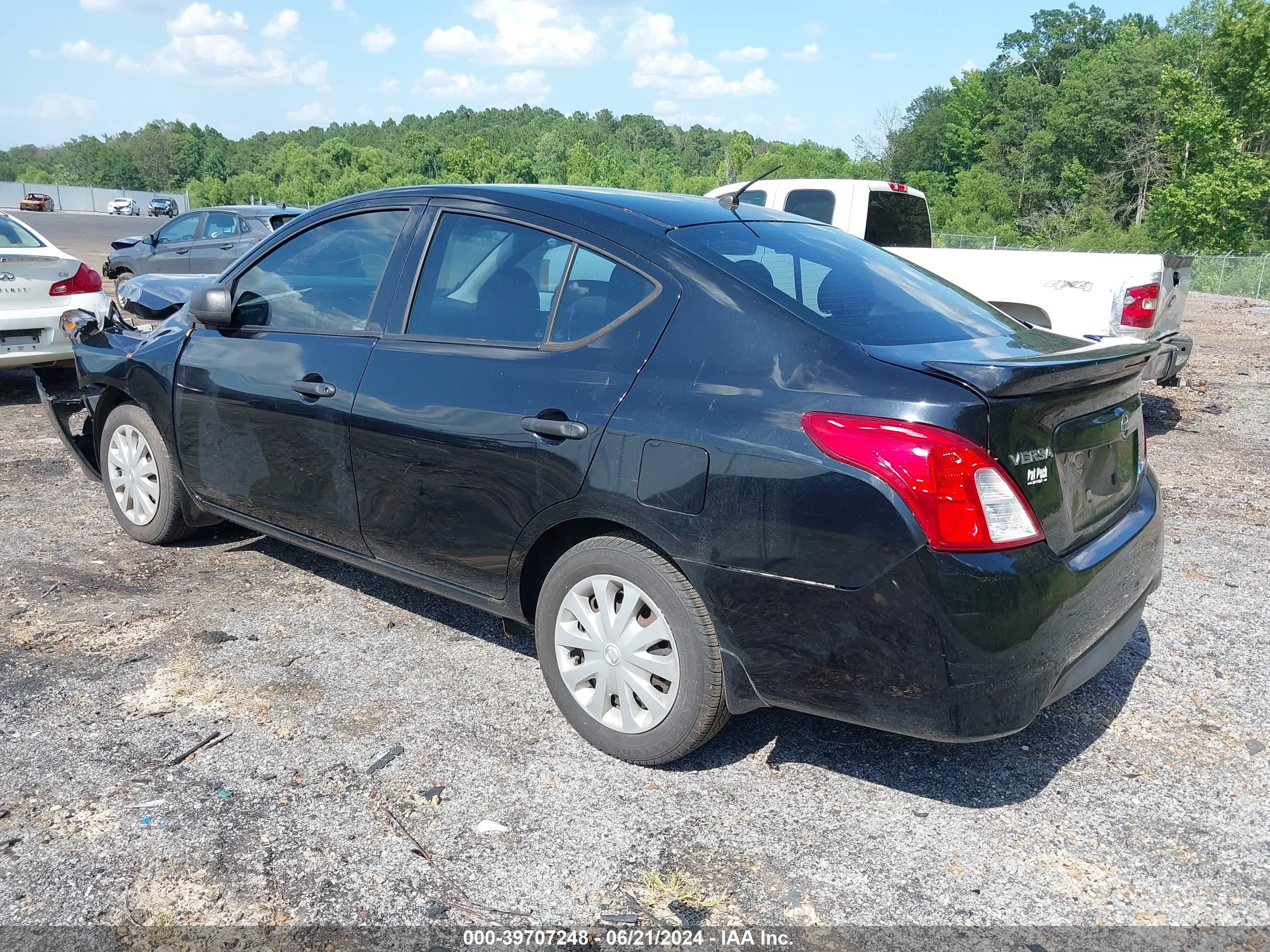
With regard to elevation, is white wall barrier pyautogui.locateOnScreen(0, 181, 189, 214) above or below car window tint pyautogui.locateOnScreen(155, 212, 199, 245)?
above

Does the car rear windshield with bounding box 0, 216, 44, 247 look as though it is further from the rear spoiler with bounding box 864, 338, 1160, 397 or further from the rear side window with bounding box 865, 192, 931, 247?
the rear spoiler with bounding box 864, 338, 1160, 397

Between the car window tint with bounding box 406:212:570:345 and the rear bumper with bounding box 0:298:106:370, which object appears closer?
the car window tint with bounding box 406:212:570:345

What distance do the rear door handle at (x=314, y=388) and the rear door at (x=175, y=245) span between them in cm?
1365

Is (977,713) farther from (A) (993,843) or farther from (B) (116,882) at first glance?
(B) (116,882)

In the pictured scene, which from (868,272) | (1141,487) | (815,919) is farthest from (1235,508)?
(815,919)

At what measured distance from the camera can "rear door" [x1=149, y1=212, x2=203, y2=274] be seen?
16.1 meters

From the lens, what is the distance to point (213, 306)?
4.30 metres

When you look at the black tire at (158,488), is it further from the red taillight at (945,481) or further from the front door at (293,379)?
the red taillight at (945,481)

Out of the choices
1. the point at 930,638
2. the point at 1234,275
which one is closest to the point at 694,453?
the point at 930,638

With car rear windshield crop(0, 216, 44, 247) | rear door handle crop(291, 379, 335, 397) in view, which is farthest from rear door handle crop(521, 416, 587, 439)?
car rear windshield crop(0, 216, 44, 247)

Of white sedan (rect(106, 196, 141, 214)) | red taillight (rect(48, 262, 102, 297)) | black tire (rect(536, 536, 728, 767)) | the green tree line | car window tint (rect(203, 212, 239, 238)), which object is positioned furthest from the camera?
white sedan (rect(106, 196, 141, 214))

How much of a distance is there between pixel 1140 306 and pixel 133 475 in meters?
6.88

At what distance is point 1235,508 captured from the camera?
6.43m

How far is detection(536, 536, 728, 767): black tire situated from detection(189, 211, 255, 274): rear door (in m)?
13.8
